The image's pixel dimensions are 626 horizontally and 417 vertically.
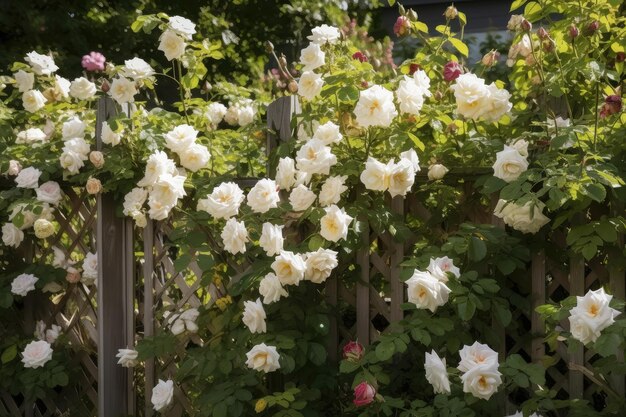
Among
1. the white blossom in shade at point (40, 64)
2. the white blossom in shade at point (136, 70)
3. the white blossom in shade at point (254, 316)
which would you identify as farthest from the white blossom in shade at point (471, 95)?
the white blossom in shade at point (40, 64)

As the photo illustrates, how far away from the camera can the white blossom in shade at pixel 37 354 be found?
157 inches

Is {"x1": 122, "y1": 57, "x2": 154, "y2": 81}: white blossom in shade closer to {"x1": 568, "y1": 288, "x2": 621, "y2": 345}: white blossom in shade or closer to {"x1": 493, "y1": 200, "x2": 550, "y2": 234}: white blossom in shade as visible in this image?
{"x1": 493, "y1": 200, "x2": 550, "y2": 234}: white blossom in shade

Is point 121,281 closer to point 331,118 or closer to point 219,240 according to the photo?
point 219,240

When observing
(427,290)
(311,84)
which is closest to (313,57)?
(311,84)

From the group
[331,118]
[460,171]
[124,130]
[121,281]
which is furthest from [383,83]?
[121,281]

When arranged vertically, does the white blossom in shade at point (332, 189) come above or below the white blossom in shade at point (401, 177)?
below

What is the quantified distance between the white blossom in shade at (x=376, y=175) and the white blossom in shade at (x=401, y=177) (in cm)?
1

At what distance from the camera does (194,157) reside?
3.57 metres

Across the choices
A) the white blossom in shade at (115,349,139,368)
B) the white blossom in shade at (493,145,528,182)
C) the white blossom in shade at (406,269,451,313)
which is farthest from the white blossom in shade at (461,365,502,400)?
the white blossom in shade at (115,349,139,368)

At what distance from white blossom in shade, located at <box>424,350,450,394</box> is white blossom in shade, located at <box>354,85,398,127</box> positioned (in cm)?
77

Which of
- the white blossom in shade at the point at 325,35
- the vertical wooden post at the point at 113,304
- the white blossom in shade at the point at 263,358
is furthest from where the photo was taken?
the vertical wooden post at the point at 113,304

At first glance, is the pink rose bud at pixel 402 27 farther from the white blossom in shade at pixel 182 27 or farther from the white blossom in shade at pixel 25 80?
the white blossom in shade at pixel 25 80

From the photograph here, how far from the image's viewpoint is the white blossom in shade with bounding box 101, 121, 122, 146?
3.68 metres

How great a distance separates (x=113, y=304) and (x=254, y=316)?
0.92 meters
